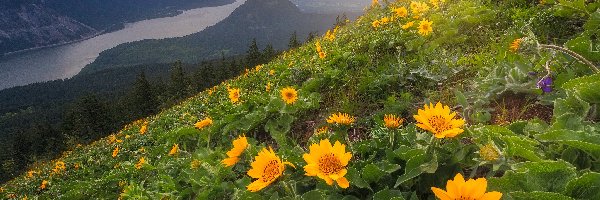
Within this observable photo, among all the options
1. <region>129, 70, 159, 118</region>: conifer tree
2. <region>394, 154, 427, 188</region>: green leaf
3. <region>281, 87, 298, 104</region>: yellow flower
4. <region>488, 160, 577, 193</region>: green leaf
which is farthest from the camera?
<region>129, 70, 159, 118</region>: conifer tree

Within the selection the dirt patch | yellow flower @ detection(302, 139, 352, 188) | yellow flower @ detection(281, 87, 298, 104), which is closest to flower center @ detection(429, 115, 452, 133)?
yellow flower @ detection(302, 139, 352, 188)

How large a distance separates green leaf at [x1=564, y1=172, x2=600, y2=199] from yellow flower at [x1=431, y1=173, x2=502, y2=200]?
1.19 feet

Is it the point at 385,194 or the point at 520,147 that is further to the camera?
the point at 385,194

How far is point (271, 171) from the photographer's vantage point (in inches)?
81.0

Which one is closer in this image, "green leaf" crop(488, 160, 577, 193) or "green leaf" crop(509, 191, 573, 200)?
"green leaf" crop(509, 191, 573, 200)

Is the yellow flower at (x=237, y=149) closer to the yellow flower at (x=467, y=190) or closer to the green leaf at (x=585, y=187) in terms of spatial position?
the yellow flower at (x=467, y=190)

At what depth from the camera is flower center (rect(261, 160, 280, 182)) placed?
203cm

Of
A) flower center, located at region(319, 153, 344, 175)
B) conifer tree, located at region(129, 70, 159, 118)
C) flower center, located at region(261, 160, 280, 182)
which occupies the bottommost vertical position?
conifer tree, located at region(129, 70, 159, 118)

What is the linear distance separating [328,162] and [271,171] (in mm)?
303

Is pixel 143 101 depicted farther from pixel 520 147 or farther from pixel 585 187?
pixel 585 187

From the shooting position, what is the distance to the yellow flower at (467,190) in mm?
1464

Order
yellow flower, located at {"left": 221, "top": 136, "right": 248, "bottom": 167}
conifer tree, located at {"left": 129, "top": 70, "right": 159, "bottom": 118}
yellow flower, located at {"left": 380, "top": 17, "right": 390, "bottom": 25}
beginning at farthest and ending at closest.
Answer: conifer tree, located at {"left": 129, "top": 70, "right": 159, "bottom": 118} → yellow flower, located at {"left": 380, "top": 17, "right": 390, "bottom": 25} → yellow flower, located at {"left": 221, "top": 136, "right": 248, "bottom": 167}

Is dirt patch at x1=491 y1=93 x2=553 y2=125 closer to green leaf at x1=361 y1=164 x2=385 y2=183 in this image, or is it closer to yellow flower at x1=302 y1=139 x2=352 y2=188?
green leaf at x1=361 y1=164 x2=385 y2=183

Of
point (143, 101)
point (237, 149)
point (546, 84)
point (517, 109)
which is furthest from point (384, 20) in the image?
point (143, 101)
